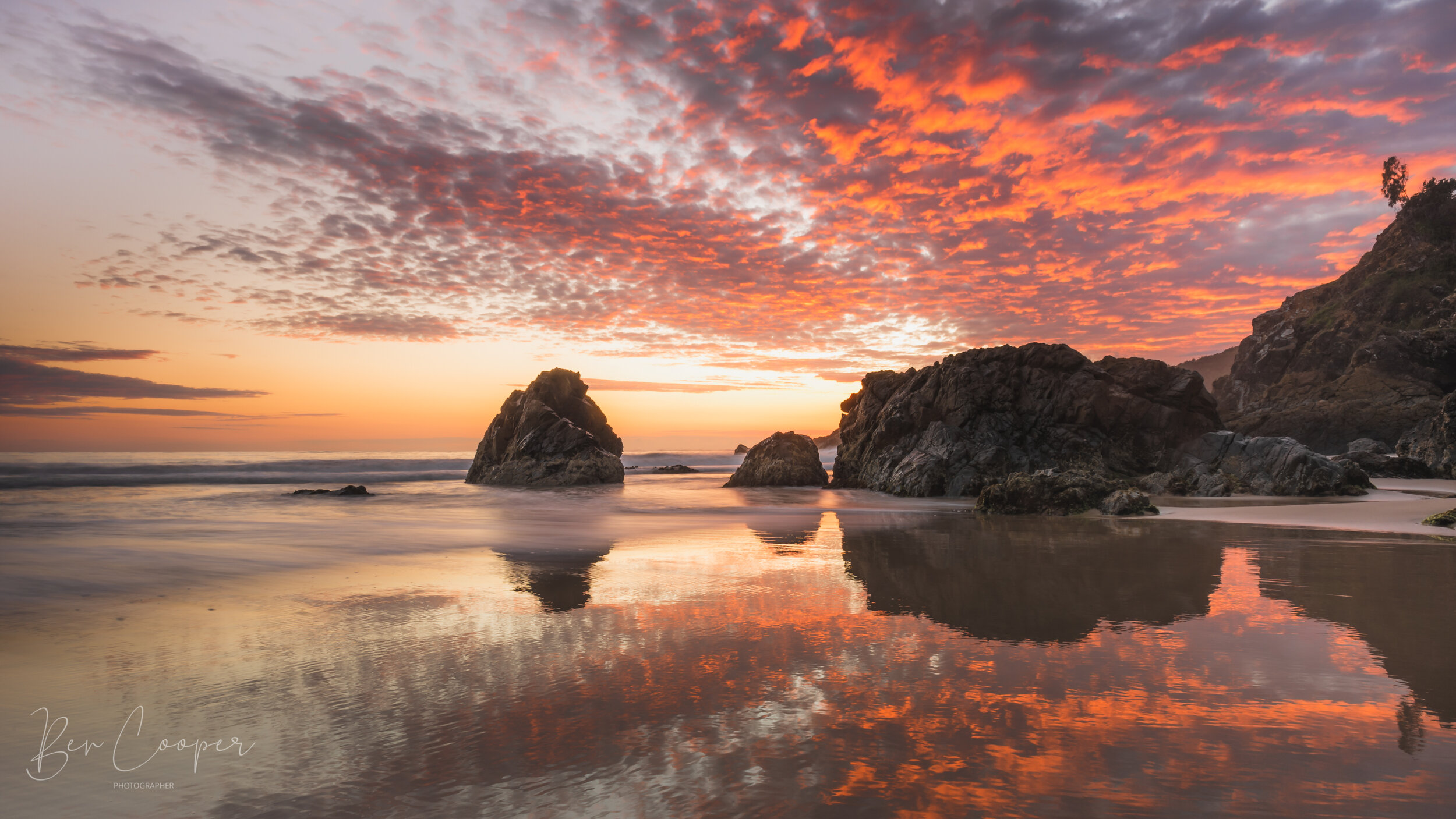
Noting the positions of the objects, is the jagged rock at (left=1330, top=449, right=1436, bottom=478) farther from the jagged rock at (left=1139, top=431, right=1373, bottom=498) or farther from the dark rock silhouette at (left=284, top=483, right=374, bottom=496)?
the dark rock silhouette at (left=284, top=483, right=374, bottom=496)

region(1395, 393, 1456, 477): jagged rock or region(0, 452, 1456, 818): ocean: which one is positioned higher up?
region(1395, 393, 1456, 477): jagged rock

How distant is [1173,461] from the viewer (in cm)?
2622

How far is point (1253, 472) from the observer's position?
2245 centimetres

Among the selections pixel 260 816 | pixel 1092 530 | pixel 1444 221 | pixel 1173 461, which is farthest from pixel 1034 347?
pixel 1444 221

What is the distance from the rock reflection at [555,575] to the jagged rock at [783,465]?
2387 cm

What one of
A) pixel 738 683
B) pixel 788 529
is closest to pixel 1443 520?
pixel 788 529

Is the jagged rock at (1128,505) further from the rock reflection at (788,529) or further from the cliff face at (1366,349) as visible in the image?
the cliff face at (1366,349)

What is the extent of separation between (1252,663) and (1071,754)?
2.69m

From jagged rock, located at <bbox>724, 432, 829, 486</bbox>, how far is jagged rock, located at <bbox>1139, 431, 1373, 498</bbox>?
1631 cm

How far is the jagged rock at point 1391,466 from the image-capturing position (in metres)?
25.3

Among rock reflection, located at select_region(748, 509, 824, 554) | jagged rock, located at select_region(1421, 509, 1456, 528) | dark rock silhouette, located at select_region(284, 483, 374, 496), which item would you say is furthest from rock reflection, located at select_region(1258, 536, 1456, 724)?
dark rock silhouette, located at select_region(284, 483, 374, 496)

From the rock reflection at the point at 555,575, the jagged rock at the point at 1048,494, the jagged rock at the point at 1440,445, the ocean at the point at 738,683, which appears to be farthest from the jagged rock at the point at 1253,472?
the rock reflection at the point at 555,575

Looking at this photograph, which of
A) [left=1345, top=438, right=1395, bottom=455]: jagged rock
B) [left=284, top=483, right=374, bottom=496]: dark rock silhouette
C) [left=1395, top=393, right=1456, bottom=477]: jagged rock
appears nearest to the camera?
[left=1395, top=393, right=1456, bottom=477]: jagged rock

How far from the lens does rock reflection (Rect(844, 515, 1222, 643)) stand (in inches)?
249
